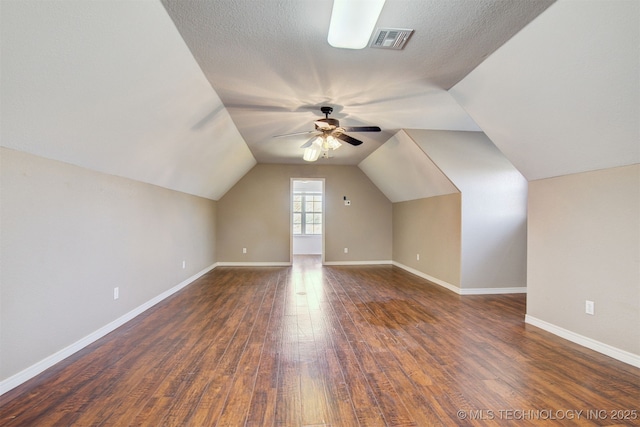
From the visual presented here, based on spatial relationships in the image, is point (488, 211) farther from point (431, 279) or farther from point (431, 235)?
point (431, 279)

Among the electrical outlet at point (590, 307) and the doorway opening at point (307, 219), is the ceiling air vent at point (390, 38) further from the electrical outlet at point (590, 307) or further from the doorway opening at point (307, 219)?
the doorway opening at point (307, 219)

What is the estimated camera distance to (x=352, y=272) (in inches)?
253

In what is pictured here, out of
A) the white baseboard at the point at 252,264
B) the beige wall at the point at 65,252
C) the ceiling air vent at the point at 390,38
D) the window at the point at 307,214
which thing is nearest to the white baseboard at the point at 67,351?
the beige wall at the point at 65,252

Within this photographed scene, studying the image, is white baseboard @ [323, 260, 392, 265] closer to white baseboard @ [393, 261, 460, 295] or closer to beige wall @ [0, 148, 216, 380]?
white baseboard @ [393, 261, 460, 295]

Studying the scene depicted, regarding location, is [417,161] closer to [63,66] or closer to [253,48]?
[253,48]

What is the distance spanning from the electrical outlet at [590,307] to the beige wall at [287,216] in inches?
190

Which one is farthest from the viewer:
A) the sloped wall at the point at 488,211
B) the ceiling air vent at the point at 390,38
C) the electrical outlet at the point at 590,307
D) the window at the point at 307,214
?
the window at the point at 307,214

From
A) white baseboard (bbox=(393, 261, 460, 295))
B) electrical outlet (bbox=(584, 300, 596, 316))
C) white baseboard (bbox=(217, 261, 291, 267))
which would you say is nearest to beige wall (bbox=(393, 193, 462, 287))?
white baseboard (bbox=(393, 261, 460, 295))

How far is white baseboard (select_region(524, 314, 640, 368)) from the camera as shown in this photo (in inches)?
94.4

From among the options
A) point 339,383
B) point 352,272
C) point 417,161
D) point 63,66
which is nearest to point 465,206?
point 417,161

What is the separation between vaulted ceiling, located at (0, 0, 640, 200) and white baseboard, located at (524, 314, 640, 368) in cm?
154

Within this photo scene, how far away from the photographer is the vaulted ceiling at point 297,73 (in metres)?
1.74

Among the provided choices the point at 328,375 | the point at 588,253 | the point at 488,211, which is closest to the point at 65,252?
the point at 328,375

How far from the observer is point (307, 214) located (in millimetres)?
10102
